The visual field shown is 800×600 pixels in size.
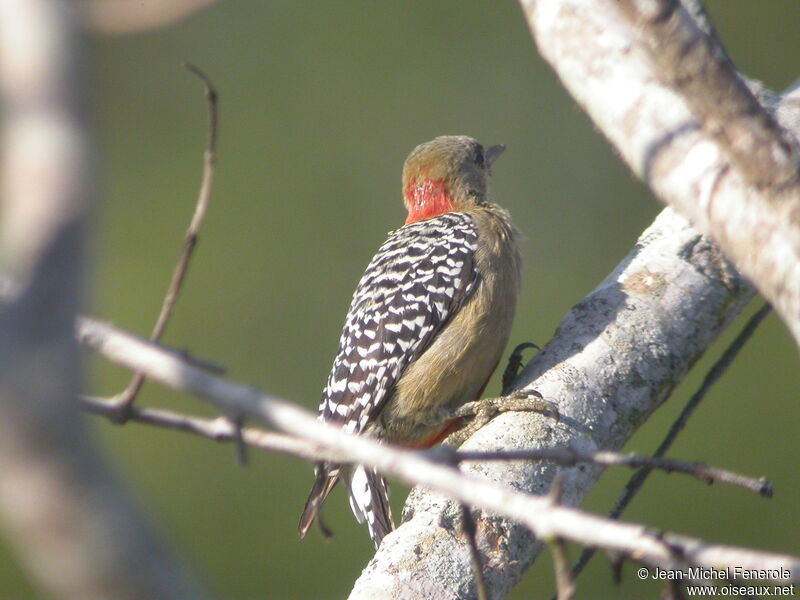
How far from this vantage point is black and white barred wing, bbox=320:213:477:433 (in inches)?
200

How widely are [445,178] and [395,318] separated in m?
1.26

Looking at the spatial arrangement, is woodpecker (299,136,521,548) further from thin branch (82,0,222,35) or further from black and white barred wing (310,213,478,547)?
thin branch (82,0,222,35)

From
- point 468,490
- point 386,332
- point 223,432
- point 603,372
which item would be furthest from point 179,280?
point 386,332

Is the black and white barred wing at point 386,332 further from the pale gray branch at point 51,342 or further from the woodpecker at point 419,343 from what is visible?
the pale gray branch at point 51,342

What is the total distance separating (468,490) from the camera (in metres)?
1.75

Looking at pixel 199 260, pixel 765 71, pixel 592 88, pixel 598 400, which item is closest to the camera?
pixel 592 88

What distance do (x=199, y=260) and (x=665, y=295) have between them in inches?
223

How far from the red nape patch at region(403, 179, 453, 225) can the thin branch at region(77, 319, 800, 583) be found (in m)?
4.43

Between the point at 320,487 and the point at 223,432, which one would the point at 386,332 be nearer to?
the point at 320,487

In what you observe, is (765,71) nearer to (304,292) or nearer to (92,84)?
(304,292)

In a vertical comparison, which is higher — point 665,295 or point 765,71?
point 765,71

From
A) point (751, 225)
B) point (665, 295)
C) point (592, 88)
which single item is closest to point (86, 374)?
point (751, 225)

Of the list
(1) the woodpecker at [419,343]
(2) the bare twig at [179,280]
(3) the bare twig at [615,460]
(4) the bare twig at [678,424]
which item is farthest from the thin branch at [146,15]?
(1) the woodpecker at [419,343]

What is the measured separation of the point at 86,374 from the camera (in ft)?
4.43
